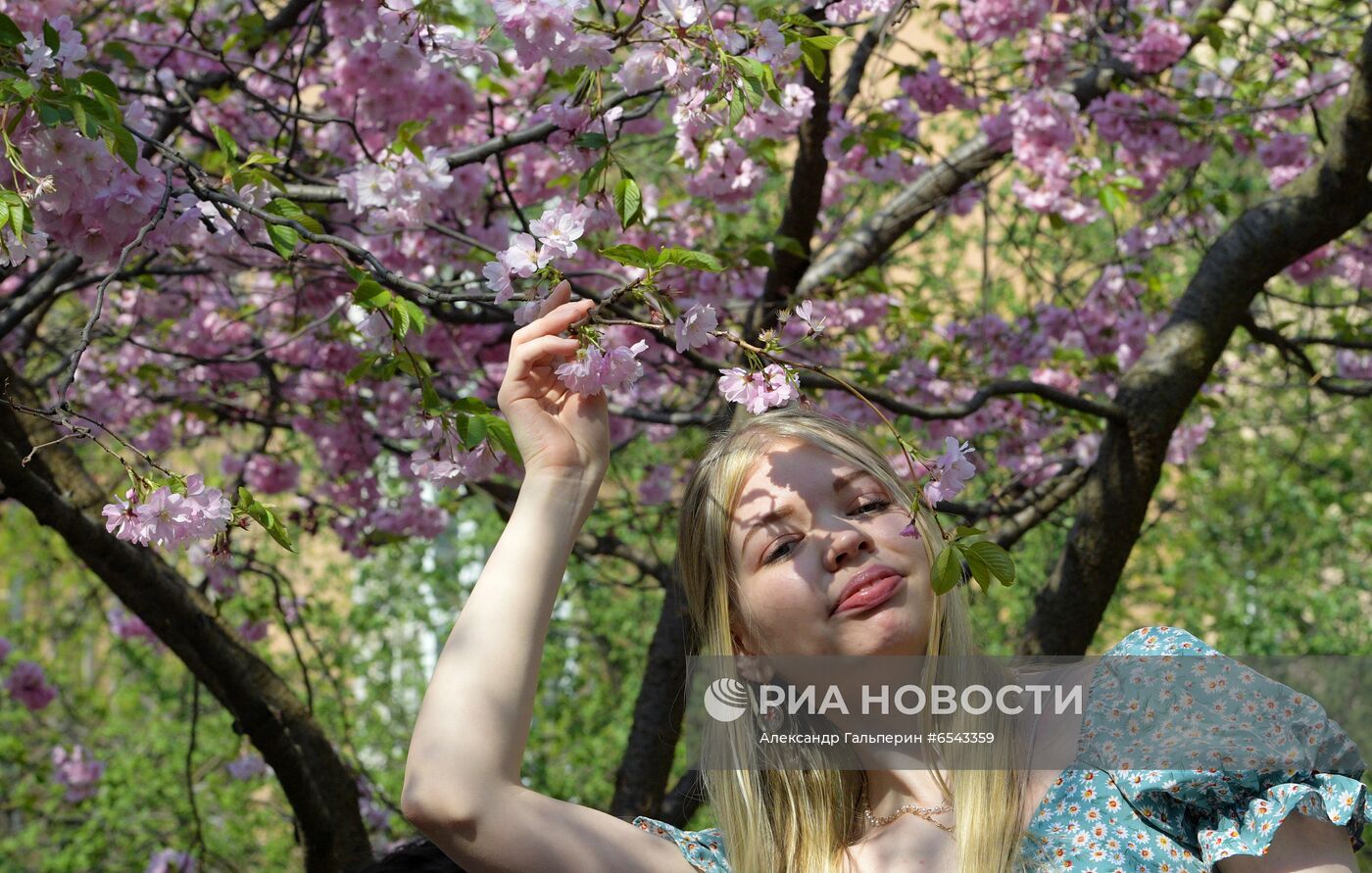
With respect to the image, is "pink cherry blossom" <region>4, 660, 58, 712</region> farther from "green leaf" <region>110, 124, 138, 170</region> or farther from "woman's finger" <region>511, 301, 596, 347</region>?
"woman's finger" <region>511, 301, 596, 347</region>

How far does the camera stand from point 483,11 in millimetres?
7984

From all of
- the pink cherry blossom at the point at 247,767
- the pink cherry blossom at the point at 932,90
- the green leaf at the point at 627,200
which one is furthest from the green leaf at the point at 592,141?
the pink cherry blossom at the point at 247,767

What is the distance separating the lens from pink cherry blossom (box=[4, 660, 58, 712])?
17.1ft

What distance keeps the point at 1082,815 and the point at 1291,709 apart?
260mm

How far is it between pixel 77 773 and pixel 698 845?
4493mm

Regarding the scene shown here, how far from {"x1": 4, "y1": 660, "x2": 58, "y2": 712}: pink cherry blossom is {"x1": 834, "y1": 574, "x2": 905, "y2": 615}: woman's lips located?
14.6ft

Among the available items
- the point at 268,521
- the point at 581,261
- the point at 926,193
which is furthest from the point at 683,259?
the point at 581,261

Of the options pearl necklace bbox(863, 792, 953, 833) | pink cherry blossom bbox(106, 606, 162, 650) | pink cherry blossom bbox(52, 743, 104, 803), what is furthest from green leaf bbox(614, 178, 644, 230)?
pink cherry blossom bbox(52, 743, 104, 803)

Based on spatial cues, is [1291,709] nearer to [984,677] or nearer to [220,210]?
[984,677]

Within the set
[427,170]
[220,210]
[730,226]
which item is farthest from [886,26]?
[730,226]

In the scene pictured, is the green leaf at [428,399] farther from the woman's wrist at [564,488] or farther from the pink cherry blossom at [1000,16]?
the pink cherry blossom at [1000,16]

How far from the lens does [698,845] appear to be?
172 centimetres

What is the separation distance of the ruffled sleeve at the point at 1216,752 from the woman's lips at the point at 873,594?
30 cm

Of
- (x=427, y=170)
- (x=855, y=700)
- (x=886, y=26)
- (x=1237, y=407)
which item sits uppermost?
(x=1237, y=407)
